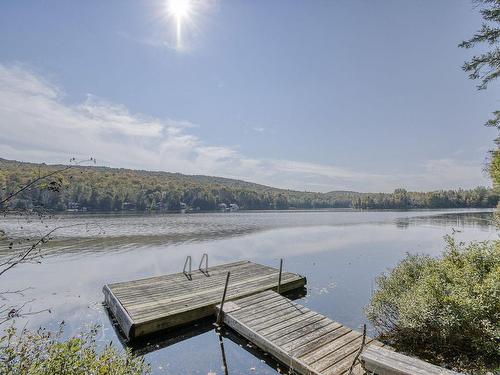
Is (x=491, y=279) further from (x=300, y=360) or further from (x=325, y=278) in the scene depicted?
(x=325, y=278)

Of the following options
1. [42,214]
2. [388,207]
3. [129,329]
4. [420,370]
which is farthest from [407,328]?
[388,207]

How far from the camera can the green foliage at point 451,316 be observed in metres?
6.73

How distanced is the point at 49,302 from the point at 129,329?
703cm

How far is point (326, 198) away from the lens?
17825cm

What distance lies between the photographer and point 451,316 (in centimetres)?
687

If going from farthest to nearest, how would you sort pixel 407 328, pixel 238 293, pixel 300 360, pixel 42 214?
1. pixel 238 293
2. pixel 407 328
3. pixel 300 360
4. pixel 42 214

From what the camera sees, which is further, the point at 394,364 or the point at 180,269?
the point at 180,269

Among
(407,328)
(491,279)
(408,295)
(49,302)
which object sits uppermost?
(491,279)

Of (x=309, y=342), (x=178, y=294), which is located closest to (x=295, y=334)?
(x=309, y=342)

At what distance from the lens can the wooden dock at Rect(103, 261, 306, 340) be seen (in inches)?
367

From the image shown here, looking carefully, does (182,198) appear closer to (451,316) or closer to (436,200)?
(451,316)

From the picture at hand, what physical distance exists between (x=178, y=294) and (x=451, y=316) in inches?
356

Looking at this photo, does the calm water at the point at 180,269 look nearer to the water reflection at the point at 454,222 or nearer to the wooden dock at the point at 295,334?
the wooden dock at the point at 295,334

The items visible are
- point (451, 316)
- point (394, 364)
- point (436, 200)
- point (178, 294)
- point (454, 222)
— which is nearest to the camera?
point (394, 364)
